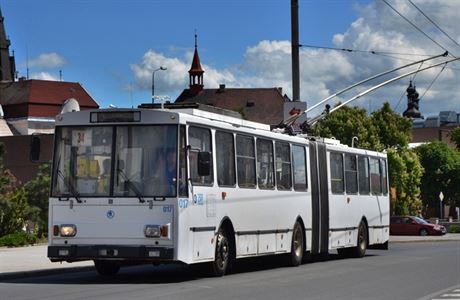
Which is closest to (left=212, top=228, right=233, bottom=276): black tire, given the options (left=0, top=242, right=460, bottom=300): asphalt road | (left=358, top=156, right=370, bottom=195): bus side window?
(left=0, top=242, right=460, bottom=300): asphalt road

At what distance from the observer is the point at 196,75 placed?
16975 cm

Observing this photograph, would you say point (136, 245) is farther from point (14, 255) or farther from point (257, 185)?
point (14, 255)

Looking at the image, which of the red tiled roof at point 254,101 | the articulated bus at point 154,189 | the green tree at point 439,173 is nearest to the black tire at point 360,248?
the articulated bus at point 154,189

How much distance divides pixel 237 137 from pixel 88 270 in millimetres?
4785

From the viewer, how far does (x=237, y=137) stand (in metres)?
19.2

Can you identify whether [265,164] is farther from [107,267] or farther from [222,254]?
[107,267]

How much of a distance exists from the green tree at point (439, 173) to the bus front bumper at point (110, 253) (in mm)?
90202

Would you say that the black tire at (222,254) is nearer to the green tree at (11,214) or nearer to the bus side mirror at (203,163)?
the bus side mirror at (203,163)

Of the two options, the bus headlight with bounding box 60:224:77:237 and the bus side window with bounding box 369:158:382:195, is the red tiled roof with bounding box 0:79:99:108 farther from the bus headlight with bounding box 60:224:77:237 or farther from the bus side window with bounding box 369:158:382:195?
the bus headlight with bounding box 60:224:77:237

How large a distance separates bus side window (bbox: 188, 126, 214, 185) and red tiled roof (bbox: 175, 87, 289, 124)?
12159 centimetres

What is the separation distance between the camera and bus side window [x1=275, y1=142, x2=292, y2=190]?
21.4 meters

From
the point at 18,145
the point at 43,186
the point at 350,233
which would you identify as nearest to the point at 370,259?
the point at 350,233

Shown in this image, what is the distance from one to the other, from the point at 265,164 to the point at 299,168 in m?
2.43

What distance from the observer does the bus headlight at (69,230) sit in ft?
54.9
